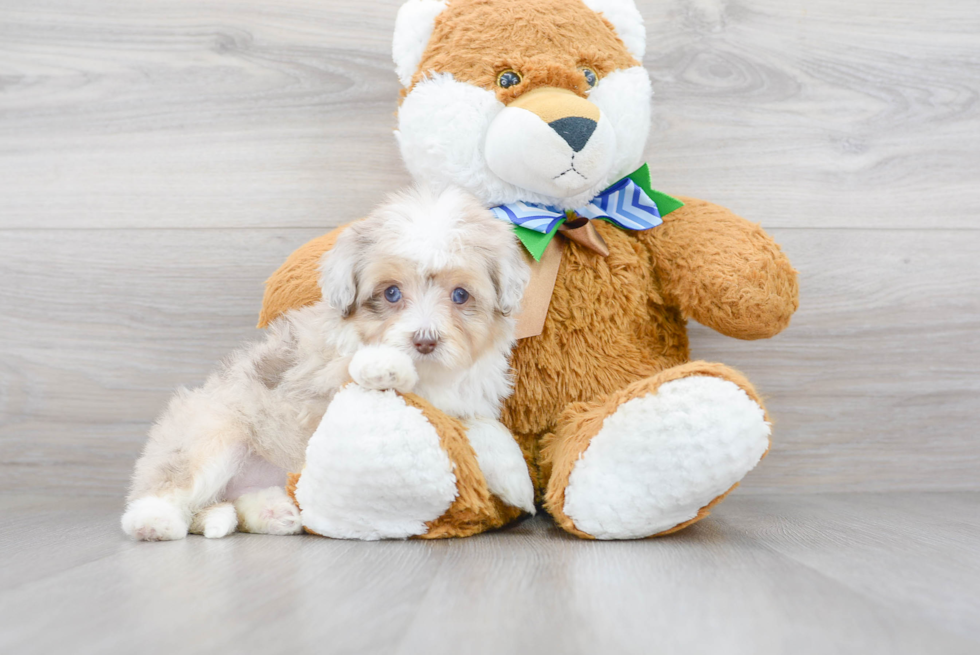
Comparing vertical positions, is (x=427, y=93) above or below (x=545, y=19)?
below

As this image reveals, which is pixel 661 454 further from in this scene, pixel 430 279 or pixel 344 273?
pixel 344 273

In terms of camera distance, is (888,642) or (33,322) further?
(33,322)

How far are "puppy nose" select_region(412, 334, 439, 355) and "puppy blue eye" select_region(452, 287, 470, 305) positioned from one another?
0.31 ft

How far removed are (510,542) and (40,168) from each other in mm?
1384

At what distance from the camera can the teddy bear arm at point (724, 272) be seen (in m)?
1.29

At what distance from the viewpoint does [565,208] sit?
53.9 inches

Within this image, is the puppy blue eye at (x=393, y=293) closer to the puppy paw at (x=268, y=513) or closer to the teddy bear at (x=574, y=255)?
the teddy bear at (x=574, y=255)

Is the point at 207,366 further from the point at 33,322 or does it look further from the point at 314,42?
the point at 314,42

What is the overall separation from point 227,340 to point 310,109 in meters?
0.56

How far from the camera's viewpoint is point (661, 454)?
108 centimetres

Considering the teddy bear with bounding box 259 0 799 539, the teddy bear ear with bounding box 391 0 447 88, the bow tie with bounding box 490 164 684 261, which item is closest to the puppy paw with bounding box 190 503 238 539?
the teddy bear with bounding box 259 0 799 539

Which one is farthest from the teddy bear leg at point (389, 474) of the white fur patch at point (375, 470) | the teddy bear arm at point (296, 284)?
the teddy bear arm at point (296, 284)

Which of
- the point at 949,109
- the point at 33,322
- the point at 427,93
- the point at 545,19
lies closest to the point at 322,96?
the point at 427,93

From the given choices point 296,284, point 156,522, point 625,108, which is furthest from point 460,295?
point 156,522
